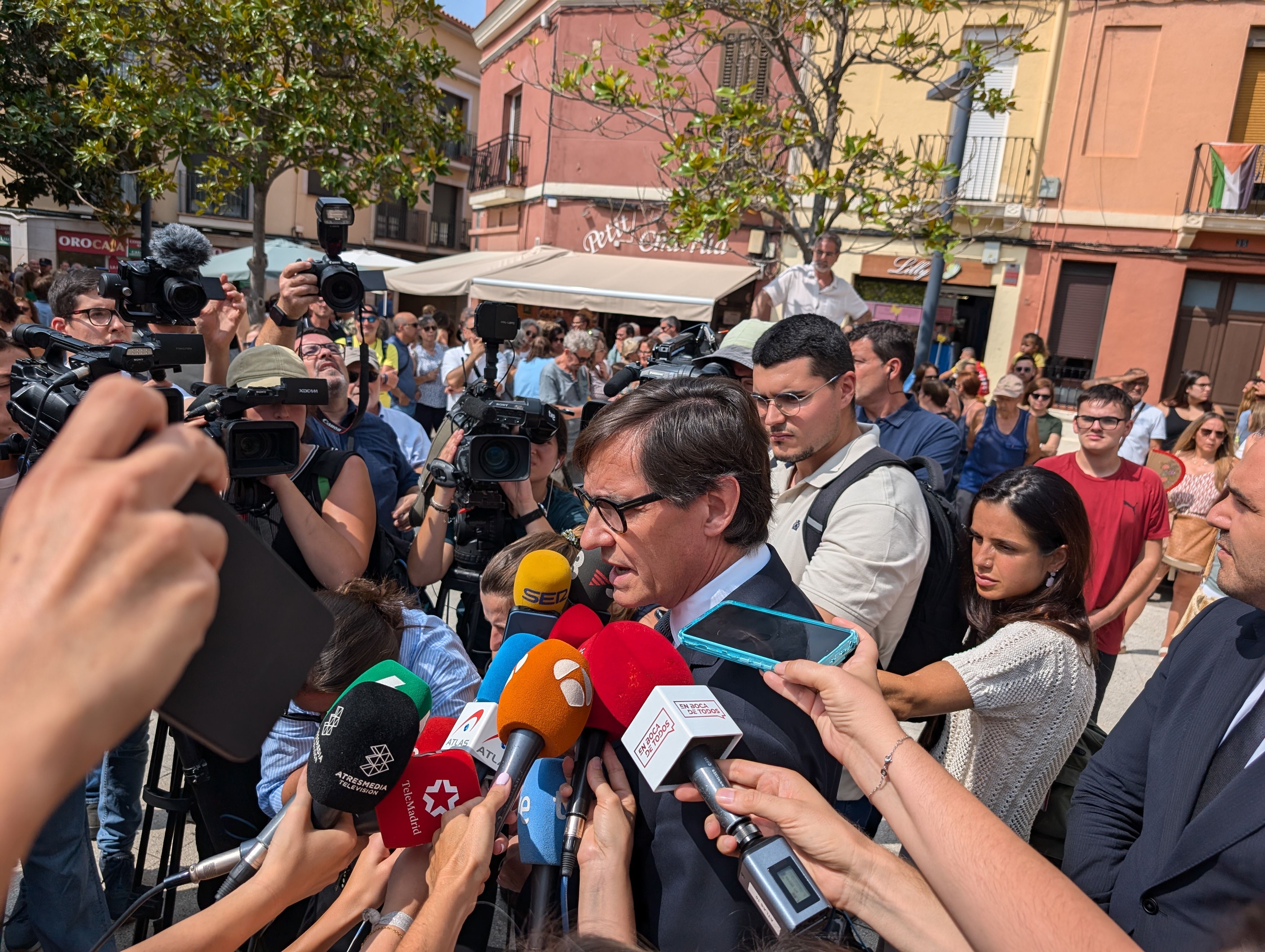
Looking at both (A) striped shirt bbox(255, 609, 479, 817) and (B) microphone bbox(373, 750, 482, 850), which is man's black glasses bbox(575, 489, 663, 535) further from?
(A) striped shirt bbox(255, 609, 479, 817)

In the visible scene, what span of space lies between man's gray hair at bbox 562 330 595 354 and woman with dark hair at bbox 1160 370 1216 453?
5322 millimetres

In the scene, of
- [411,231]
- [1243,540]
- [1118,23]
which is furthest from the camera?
[411,231]

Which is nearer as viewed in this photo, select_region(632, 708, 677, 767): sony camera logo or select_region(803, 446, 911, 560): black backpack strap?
select_region(632, 708, 677, 767): sony camera logo

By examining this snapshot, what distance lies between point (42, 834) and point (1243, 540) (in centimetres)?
297

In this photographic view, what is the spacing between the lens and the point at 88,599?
0.54 metres

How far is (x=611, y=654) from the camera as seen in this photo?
1.45 m

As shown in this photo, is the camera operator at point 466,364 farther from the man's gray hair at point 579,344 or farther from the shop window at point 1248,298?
the shop window at point 1248,298

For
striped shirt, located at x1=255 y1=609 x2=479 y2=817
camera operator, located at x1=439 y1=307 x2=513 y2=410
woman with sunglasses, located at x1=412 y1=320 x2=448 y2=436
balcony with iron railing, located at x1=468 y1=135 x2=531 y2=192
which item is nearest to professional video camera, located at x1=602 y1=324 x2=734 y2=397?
striped shirt, located at x1=255 y1=609 x2=479 y2=817

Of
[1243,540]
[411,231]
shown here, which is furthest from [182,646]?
[411,231]

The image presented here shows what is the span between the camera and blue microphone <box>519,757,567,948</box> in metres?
1.38

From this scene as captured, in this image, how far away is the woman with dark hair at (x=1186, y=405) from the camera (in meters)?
7.59

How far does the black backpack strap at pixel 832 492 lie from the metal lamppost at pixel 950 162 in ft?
10.8

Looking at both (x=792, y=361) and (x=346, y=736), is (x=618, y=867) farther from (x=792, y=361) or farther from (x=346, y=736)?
(x=792, y=361)

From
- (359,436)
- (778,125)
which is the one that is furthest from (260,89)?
(359,436)
